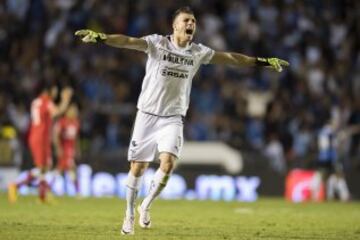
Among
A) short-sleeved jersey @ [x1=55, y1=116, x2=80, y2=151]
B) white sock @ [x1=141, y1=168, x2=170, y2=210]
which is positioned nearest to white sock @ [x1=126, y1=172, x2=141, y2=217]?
white sock @ [x1=141, y1=168, x2=170, y2=210]

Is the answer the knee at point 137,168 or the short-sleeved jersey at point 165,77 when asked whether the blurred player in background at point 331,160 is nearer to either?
the short-sleeved jersey at point 165,77

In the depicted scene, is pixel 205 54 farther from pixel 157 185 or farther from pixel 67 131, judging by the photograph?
pixel 67 131

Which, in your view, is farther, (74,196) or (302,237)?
(74,196)

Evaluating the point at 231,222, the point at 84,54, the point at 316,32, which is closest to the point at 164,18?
the point at 84,54

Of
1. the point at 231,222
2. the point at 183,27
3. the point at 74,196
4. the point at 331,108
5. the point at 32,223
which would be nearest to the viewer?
the point at 183,27

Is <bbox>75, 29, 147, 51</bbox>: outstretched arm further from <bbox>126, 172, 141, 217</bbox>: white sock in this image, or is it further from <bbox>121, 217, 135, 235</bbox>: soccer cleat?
<bbox>121, 217, 135, 235</bbox>: soccer cleat

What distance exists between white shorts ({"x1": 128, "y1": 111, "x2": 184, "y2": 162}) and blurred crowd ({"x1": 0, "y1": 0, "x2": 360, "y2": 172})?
13.4 meters

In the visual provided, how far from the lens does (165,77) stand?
39.7 ft

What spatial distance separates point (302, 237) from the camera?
1213cm

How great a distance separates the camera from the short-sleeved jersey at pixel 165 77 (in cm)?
1210

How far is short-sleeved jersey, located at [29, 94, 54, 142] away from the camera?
792 inches

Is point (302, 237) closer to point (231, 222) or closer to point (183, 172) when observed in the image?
point (231, 222)

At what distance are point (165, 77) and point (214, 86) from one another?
1445 centimetres

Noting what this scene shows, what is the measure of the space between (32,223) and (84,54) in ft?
46.4
